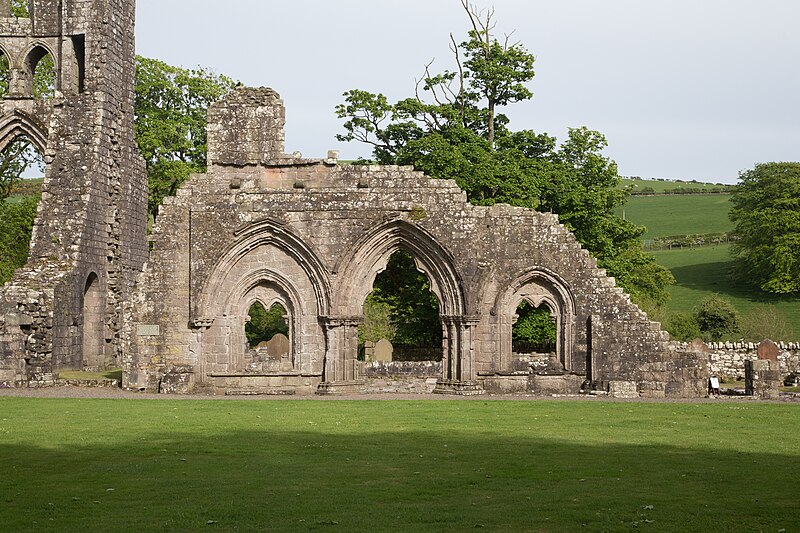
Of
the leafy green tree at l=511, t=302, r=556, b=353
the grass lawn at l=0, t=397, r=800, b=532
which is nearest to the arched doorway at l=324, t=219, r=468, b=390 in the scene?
the grass lawn at l=0, t=397, r=800, b=532

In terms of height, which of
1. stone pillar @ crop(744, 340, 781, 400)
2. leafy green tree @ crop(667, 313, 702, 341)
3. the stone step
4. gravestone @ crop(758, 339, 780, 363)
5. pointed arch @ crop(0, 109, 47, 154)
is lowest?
the stone step

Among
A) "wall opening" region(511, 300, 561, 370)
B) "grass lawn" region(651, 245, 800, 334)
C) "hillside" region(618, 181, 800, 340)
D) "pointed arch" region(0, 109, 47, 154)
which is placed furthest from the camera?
"hillside" region(618, 181, 800, 340)

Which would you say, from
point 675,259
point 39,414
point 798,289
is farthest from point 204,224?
point 675,259

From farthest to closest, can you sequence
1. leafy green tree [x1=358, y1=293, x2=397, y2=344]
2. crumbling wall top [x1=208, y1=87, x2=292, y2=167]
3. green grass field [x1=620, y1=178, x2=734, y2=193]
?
1. green grass field [x1=620, y1=178, x2=734, y2=193]
2. leafy green tree [x1=358, y1=293, x2=397, y2=344]
3. crumbling wall top [x1=208, y1=87, x2=292, y2=167]

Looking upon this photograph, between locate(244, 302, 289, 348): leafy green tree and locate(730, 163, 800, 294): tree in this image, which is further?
locate(730, 163, 800, 294): tree

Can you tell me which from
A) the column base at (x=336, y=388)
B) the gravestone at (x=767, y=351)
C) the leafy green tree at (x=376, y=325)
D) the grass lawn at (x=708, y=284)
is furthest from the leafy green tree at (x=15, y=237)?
the grass lawn at (x=708, y=284)

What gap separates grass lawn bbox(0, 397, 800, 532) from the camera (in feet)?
31.2

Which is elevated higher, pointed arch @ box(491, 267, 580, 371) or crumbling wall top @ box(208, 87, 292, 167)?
crumbling wall top @ box(208, 87, 292, 167)

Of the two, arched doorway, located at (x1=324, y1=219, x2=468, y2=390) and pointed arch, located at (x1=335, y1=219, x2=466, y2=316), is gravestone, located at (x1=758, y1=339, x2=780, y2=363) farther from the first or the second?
pointed arch, located at (x1=335, y1=219, x2=466, y2=316)

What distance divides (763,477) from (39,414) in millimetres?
11499

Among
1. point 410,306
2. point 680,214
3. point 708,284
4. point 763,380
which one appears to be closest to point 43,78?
point 410,306

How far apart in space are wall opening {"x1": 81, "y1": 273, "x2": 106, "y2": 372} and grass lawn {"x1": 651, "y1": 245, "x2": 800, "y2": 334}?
96.7 feet

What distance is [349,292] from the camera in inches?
926

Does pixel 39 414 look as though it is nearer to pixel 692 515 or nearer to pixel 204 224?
pixel 204 224
